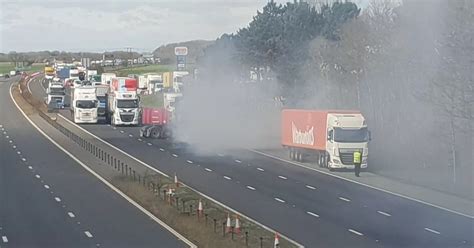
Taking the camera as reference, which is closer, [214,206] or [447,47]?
[214,206]

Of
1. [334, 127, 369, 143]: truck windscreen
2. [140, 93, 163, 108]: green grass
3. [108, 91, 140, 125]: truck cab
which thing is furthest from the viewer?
[140, 93, 163, 108]: green grass

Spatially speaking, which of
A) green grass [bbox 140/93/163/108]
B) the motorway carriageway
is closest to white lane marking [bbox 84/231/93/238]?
the motorway carriageway

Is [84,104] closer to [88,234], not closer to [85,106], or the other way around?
[85,106]

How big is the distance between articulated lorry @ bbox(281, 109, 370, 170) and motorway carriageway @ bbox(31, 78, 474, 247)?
1513 millimetres

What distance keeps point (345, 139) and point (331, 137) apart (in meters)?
0.86

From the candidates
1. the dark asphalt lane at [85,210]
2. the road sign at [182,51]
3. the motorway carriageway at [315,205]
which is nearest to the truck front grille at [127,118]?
the road sign at [182,51]

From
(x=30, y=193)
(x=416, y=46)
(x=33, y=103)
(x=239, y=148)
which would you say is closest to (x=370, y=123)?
(x=239, y=148)

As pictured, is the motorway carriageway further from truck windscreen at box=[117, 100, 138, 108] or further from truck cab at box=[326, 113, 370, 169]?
truck windscreen at box=[117, 100, 138, 108]

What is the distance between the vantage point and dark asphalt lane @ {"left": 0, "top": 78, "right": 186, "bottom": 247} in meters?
27.0

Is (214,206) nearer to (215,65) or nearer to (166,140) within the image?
(166,140)

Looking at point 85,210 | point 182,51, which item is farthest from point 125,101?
point 85,210

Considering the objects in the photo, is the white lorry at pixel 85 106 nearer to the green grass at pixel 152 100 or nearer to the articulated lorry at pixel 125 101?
the articulated lorry at pixel 125 101

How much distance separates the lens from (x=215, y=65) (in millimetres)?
91750

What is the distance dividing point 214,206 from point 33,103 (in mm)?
85955
